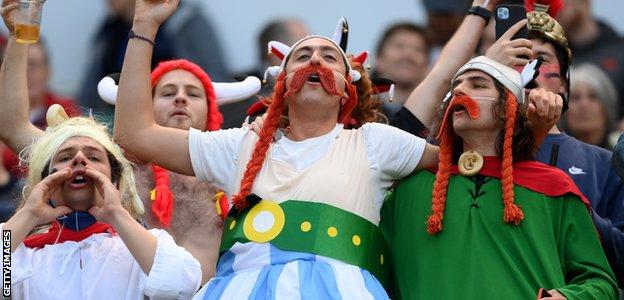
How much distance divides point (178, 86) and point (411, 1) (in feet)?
9.80

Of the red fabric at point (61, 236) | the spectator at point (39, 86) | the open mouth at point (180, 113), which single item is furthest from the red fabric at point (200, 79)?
the spectator at point (39, 86)

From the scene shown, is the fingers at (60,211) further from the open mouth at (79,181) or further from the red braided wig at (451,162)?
the red braided wig at (451,162)

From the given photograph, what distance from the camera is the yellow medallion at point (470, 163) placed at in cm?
667

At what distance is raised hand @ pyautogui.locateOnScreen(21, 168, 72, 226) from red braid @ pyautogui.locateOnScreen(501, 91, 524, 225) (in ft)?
5.58

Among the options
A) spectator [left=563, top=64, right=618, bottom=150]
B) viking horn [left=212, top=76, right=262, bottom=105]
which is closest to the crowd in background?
spectator [left=563, top=64, right=618, bottom=150]

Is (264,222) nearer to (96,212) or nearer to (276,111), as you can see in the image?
(276,111)

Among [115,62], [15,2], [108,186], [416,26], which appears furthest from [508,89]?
[115,62]

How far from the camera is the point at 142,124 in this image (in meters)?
6.71

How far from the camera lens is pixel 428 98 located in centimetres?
747

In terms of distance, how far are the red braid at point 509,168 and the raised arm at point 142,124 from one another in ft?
4.11

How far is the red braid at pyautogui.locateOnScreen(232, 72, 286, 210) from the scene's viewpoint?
6586 mm

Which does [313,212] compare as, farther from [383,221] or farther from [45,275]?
[45,275]

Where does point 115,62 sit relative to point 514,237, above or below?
below

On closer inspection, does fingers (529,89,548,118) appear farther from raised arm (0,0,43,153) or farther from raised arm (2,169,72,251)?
raised arm (0,0,43,153)
